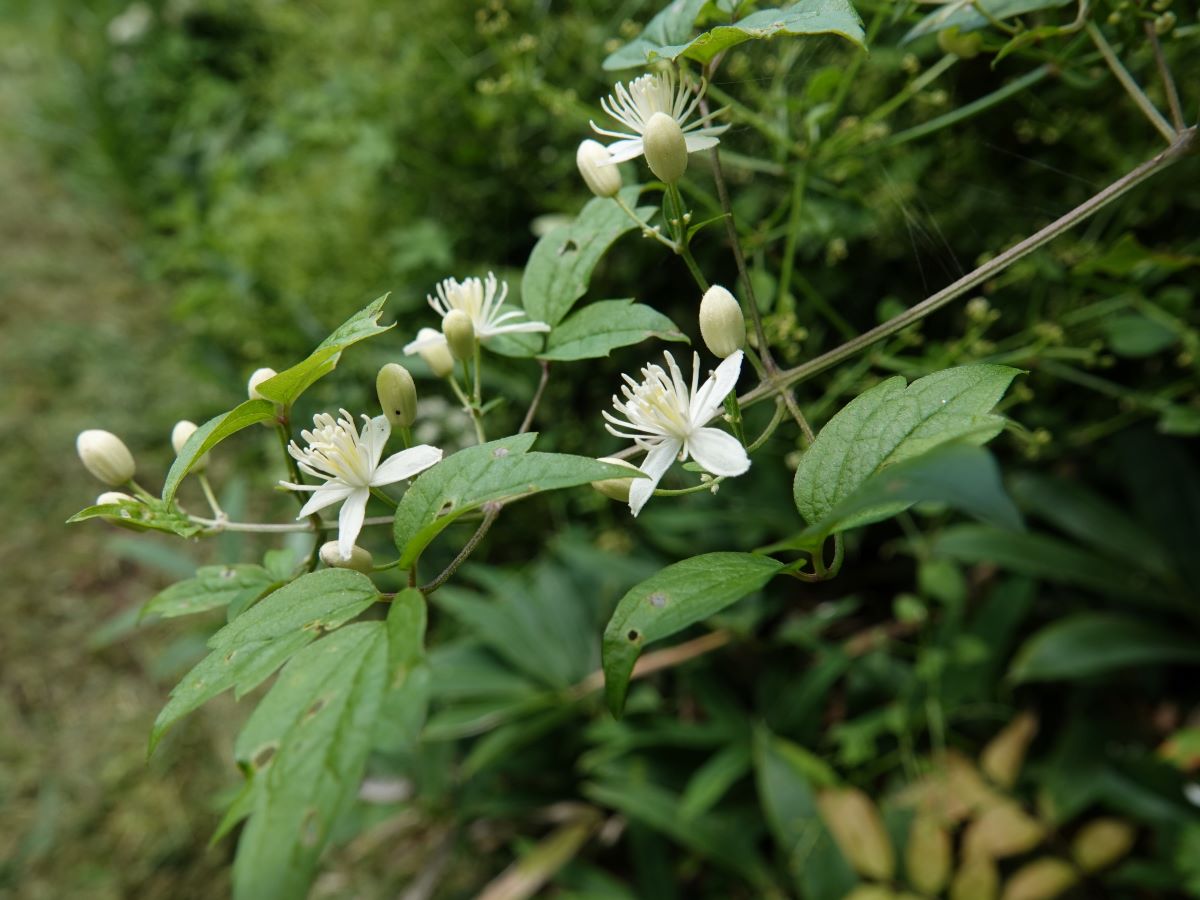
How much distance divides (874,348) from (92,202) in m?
2.70

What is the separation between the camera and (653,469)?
1.66 ft

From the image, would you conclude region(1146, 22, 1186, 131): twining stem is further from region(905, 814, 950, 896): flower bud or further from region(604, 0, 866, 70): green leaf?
region(905, 814, 950, 896): flower bud

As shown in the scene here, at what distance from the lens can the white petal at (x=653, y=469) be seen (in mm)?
475

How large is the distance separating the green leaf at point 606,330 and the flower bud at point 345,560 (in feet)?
0.58

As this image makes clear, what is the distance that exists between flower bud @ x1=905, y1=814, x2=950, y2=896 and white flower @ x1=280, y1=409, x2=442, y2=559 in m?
0.93

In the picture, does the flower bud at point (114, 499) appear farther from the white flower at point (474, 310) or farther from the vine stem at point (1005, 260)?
the vine stem at point (1005, 260)

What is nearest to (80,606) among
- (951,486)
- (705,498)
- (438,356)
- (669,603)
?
(705,498)

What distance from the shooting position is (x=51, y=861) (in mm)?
1644

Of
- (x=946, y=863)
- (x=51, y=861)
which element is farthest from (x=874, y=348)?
(x=51, y=861)

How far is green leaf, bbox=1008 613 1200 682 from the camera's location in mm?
1107

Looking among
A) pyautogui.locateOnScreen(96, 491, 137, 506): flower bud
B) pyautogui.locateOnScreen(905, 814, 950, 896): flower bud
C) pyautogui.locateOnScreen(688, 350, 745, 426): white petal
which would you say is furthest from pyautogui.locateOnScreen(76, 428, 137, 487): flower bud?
pyautogui.locateOnScreen(905, 814, 950, 896): flower bud

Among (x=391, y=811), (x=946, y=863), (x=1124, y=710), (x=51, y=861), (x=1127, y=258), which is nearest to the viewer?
(x=1127, y=258)

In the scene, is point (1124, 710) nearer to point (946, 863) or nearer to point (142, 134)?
point (946, 863)

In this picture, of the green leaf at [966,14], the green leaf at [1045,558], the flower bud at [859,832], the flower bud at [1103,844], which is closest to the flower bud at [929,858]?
the flower bud at [859,832]
